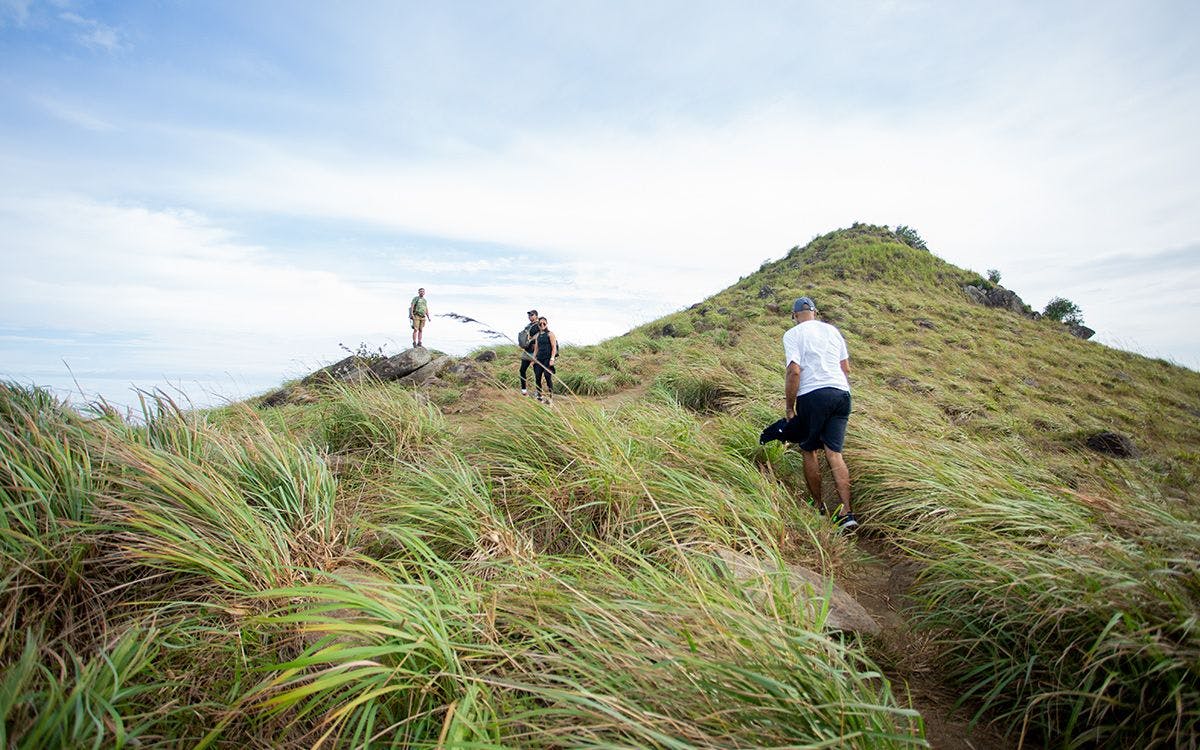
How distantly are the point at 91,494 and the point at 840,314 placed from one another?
826 inches

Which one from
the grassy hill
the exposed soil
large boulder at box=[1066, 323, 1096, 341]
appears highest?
large boulder at box=[1066, 323, 1096, 341]

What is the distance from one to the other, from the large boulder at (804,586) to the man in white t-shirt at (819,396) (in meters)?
1.54

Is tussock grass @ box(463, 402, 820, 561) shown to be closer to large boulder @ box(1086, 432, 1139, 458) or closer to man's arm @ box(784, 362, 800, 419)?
man's arm @ box(784, 362, 800, 419)

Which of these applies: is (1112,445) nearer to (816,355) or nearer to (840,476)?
(840,476)

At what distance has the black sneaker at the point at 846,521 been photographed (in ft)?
13.4

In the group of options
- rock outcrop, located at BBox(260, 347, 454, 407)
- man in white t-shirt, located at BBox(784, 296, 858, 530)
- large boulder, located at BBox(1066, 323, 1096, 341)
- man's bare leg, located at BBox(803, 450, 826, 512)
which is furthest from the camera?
large boulder, located at BBox(1066, 323, 1096, 341)

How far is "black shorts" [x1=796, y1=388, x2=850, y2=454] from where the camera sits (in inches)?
175

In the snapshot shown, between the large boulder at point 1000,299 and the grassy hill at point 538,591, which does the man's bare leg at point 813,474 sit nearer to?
the grassy hill at point 538,591

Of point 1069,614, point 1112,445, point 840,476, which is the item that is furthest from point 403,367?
point 1112,445

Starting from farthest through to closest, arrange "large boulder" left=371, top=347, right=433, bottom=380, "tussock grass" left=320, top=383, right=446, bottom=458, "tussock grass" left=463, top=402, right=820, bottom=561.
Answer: "large boulder" left=371, top=347, right=433, bottom=380, "tussock grass" left=320, top=383, right=446, bottom=458, "tussock grass" left=463, top=402, right=820, bottom=561

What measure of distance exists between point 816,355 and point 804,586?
8.85 feet

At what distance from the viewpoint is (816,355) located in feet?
14.9

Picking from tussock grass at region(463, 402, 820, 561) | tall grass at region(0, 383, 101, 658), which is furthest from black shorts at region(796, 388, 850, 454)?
tall grass at region(0, 383, 101, 658)

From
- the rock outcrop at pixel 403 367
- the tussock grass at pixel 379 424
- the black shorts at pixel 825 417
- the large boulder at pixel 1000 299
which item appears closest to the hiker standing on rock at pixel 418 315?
the rock outcrop at pixel 403 367
